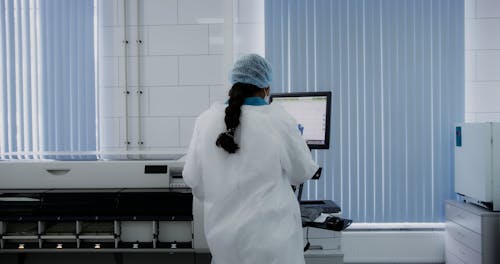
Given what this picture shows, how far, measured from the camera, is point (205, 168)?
4.90 ft

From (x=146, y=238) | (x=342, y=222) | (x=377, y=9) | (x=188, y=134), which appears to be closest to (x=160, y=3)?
(x=188, y=134)

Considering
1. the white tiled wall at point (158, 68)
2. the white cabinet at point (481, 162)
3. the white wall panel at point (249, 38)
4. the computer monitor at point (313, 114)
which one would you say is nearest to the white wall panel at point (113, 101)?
the white tiled wall at point (158, 68)

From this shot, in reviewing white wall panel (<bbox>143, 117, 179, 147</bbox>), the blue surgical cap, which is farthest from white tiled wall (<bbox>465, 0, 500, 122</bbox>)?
white wall panel (<bbox>143, 117, 179, 147</bbox>)

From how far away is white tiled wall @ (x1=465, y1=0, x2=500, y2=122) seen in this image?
2850 mm

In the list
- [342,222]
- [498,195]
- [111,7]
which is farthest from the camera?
[111,7]

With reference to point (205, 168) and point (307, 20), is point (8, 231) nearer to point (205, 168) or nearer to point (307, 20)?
point (205, 168)

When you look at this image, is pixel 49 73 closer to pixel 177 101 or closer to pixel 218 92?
pixel 177 101

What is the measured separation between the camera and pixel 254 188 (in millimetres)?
1433

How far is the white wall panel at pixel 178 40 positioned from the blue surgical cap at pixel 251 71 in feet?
4.25

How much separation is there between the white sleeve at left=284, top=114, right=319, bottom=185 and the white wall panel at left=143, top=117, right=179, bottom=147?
56.2 inches

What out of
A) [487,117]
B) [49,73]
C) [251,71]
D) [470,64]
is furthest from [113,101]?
[487,117]

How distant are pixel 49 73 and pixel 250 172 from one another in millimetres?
2031

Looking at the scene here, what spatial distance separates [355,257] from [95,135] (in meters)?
2.09

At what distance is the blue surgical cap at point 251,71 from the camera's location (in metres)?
1.50
